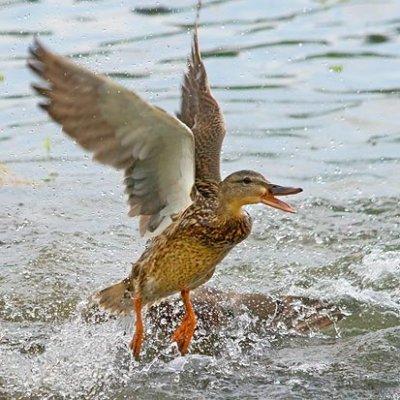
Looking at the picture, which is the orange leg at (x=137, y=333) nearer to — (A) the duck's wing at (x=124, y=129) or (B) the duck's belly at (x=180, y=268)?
(B) the duck's belly at (x=180, y=268)

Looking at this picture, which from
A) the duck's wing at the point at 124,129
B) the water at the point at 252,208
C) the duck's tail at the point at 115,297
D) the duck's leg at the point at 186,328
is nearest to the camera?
the duck's wing at the point at 124,129

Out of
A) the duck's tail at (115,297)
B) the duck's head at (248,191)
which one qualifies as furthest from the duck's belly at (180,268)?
the duck's head at (248,191)

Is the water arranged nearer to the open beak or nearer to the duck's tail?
the duck's tail

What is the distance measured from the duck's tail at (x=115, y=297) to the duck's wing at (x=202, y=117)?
2.75 feet

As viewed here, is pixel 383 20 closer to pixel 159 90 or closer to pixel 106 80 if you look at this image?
pixel 159 90

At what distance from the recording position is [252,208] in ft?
32.7

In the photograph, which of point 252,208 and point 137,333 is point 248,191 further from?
point 252,208

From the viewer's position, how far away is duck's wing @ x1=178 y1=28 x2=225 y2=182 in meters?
7.57

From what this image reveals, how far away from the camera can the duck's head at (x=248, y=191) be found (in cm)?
700

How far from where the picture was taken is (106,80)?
6.60m

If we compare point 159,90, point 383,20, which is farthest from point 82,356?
point 383,20

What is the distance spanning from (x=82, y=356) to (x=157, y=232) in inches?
35.3

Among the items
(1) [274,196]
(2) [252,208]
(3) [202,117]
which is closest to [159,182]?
(1) [274,196]

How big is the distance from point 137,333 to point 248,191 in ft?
3.76
